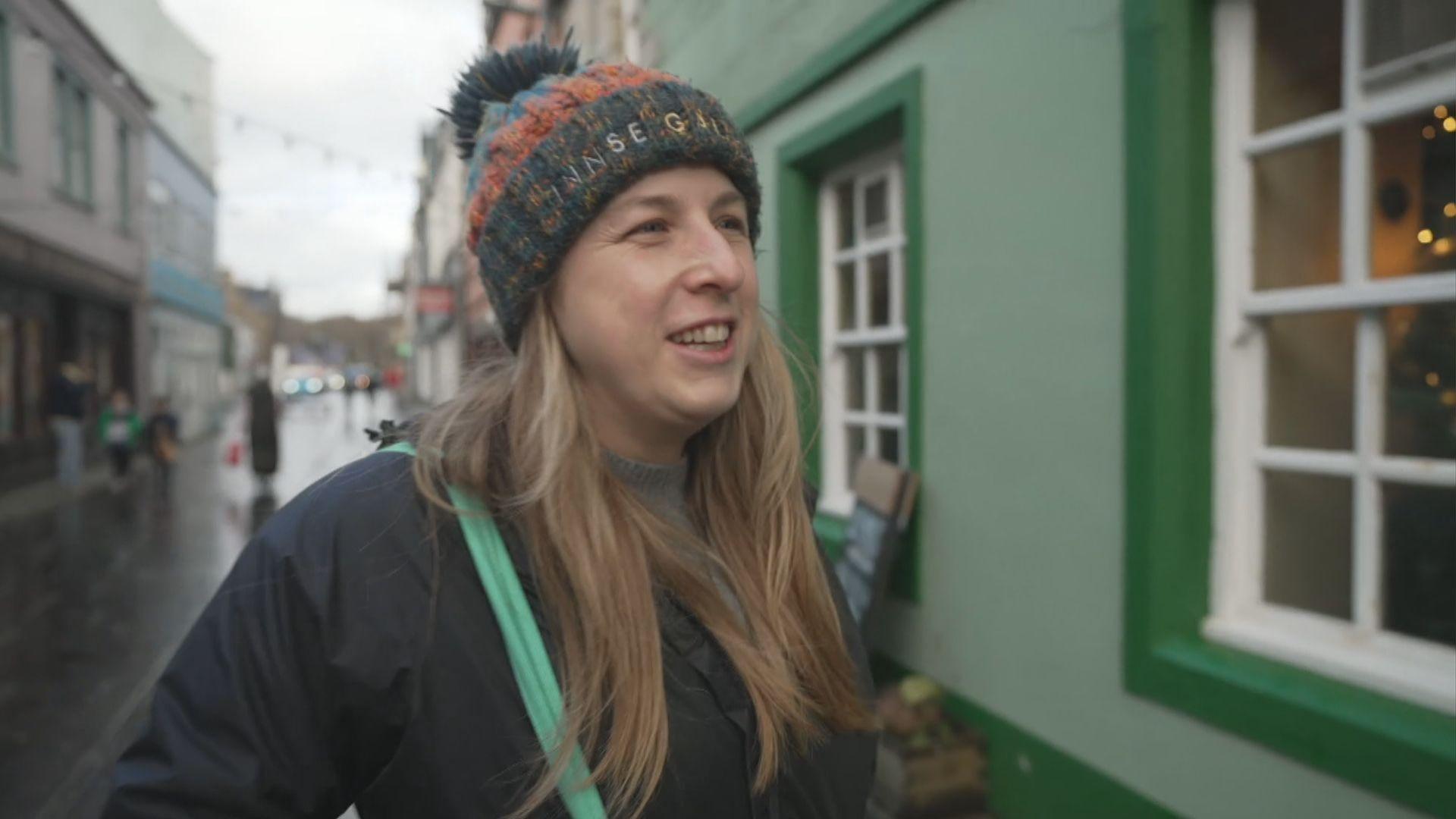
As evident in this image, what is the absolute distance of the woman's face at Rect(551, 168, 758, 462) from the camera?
4.64 feet

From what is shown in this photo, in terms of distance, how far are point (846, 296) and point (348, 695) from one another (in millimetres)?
4379

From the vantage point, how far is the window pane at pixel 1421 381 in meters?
2.22

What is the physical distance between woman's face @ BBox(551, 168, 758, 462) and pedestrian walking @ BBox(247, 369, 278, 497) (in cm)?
1179

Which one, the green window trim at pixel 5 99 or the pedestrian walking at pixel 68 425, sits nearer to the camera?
the green window trim at pixel 5 99

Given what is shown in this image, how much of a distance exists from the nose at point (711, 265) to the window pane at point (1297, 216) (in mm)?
1829

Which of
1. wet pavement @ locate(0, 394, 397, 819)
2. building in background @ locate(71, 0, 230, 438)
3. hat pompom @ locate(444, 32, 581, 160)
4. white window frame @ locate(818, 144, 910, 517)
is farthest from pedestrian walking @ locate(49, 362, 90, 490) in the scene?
hat pompom @ locate(444, 32, 581, 160)

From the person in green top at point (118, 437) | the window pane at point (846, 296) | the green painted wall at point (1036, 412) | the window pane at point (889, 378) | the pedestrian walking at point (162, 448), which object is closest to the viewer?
the green painted wall at point (1036, 412)

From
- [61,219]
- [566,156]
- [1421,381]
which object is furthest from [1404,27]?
[61,219]

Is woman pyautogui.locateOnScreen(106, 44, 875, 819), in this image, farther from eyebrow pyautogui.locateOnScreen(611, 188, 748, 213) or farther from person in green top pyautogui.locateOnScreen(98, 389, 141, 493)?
person in green top pyautogui.locateOnScreen(98, 389, 141, 493)

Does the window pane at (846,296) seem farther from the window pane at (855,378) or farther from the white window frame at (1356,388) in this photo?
the white window frame at (1356,388)

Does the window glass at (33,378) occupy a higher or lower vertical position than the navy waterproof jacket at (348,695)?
higher

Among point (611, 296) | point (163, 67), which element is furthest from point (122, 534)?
point (163, 67)

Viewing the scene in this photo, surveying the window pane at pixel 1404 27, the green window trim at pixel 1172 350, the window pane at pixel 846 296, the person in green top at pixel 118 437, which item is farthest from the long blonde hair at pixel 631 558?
the person in green top at pixel 118 437

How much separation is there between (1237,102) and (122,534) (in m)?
11.0
